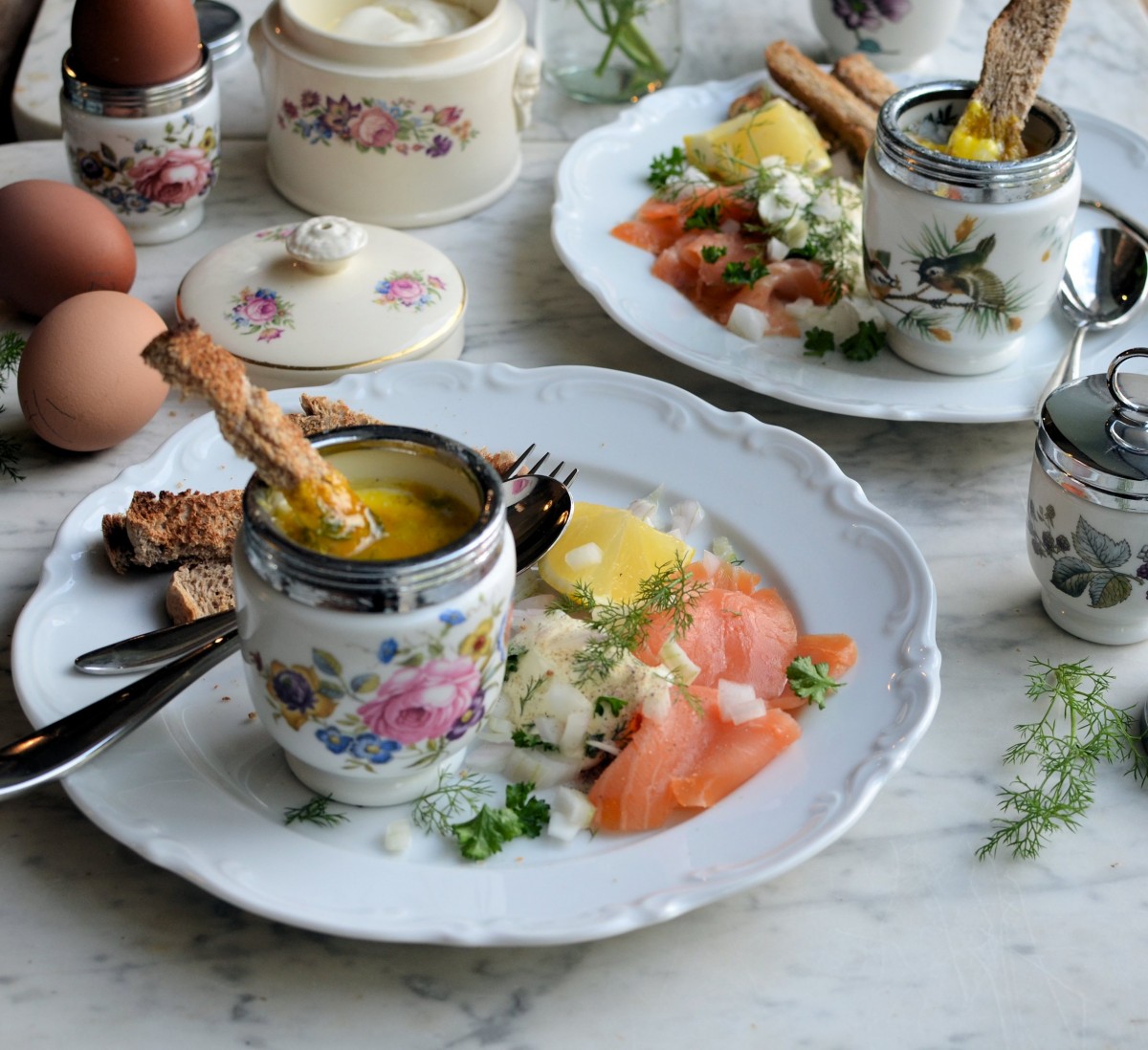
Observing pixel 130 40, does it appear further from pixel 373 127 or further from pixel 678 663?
pixel 678 663

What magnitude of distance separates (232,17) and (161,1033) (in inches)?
110

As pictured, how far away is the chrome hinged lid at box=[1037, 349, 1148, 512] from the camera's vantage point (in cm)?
161

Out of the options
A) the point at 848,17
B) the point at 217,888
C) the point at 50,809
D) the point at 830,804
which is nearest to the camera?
the point at 217,888

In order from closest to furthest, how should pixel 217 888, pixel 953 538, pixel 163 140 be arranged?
pixel 217 888 → pixel 953 538 → pixel 163 140

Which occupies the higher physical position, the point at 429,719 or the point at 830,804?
the point at 429,719

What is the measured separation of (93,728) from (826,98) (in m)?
2.10

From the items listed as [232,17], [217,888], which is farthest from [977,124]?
[232,17]

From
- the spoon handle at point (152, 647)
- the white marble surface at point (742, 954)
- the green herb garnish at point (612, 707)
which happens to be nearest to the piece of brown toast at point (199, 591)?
the spoon handle at point (152, 647)

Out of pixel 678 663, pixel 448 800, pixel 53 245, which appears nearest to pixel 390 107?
pixel 53 245

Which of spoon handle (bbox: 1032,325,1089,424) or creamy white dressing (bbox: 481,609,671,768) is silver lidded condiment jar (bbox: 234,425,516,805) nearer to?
creamy white dressing (bbox: 481,609,671,768)

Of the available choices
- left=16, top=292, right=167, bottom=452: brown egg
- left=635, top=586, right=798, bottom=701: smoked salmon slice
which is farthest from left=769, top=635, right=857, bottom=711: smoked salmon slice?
left=16, top=292, right=167, bottom=452: brown egg

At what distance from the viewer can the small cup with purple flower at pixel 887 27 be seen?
3104mm

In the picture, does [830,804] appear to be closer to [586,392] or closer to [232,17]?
[586,392]

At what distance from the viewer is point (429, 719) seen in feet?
4.34
